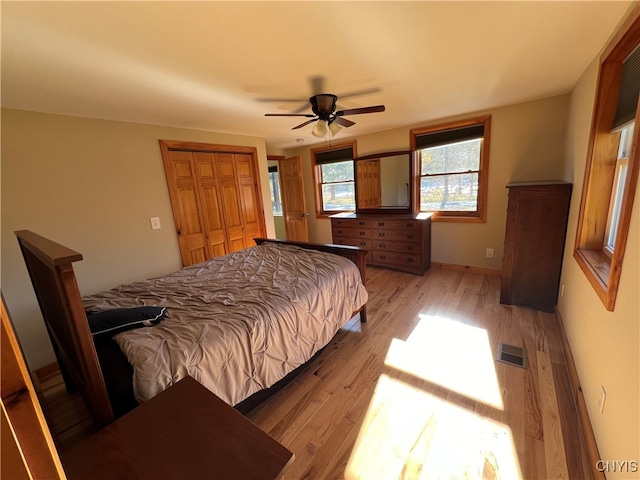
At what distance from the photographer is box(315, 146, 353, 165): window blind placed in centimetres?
469

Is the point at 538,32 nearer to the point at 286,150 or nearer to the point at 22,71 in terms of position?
the point at 22,71

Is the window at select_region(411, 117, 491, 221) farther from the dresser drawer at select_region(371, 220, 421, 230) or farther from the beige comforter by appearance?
the beige comforter

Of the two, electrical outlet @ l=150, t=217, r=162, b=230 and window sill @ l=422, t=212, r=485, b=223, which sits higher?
electrical outlet @ l=150, t=217, r=162, b=230

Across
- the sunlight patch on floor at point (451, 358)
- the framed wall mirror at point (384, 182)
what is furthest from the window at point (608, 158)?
the framed wall mirror at point (384, 182)

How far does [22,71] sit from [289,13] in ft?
5.59

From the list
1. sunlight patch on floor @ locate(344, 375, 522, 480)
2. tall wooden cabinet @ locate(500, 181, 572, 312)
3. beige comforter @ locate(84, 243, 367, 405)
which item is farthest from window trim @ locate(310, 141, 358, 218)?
sunlight patch on floor @ locate(344, 375, 522, 480)

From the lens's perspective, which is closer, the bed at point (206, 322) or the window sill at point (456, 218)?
the bed at point (206, 322)

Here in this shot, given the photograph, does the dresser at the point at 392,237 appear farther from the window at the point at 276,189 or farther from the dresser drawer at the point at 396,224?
the window at the point at 276,189

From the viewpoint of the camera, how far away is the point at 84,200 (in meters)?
2.51

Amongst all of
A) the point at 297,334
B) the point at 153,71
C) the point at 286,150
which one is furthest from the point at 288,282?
the point at 286,150

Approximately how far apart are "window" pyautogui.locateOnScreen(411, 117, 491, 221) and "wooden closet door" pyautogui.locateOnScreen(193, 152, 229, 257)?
9.62 ft

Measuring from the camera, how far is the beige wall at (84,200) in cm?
217

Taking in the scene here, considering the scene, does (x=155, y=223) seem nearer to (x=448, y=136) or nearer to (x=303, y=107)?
(x=303, y=107)

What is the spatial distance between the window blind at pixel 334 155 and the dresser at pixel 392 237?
3.66 ft
